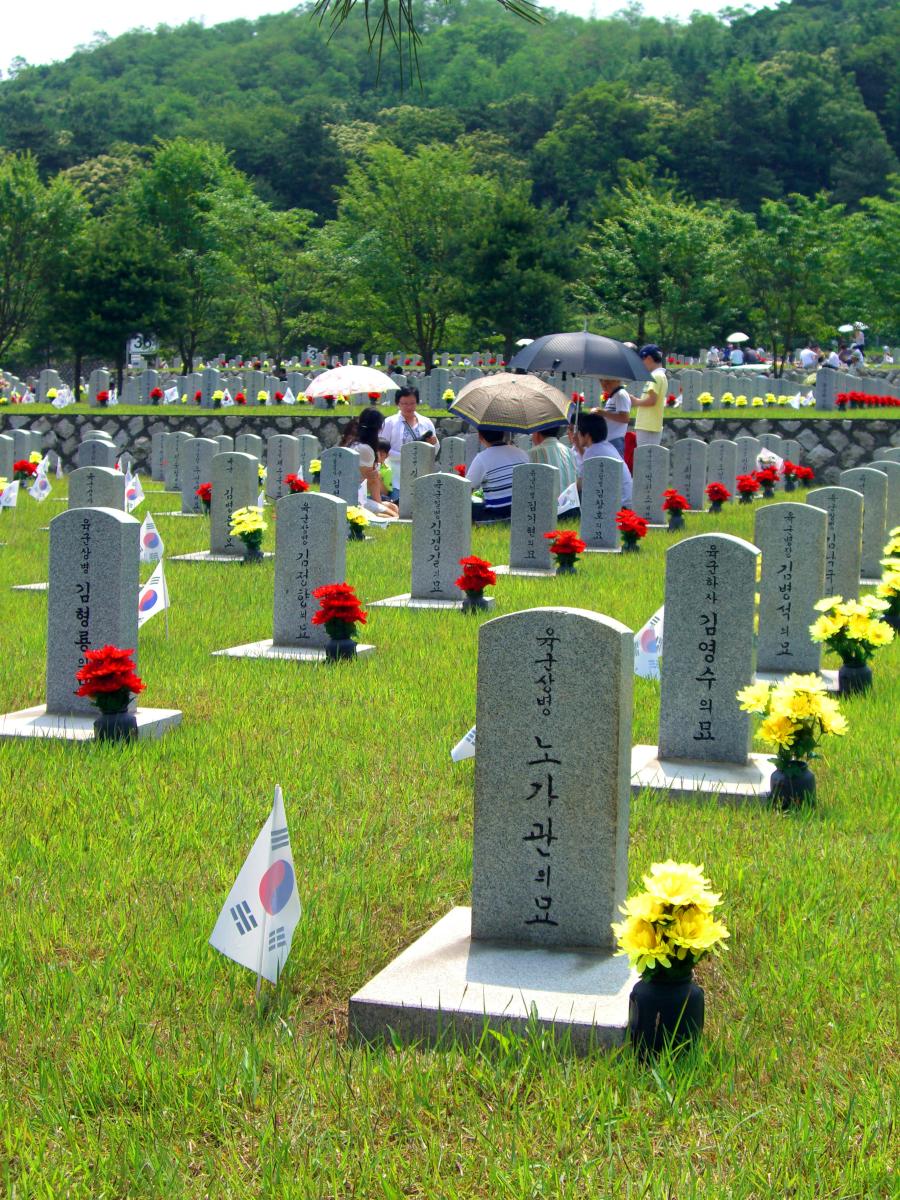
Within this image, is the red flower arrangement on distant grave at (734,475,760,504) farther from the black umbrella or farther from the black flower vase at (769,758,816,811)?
the black flower vase at (769,758,816,811)

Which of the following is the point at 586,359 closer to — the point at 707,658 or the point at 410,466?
the point at 410,466

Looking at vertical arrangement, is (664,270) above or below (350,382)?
above

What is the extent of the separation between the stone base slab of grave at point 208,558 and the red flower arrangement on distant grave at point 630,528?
12.1 ft

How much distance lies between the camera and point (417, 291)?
38156mm

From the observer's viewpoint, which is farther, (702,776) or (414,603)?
(414,603)

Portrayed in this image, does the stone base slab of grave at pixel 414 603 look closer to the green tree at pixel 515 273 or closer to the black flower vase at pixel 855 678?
the black flower vase at pixel 855 678

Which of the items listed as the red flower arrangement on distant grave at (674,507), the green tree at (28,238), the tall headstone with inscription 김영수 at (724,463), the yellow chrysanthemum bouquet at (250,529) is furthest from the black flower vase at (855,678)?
the green tree at (28,238)

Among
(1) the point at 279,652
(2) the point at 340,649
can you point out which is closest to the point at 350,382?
(1) the point at 279,652

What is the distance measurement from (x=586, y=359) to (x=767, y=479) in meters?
3.67

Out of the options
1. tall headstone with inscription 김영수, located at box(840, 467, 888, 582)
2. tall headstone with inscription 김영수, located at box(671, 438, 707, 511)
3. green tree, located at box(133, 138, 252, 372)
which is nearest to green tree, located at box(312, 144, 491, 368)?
green tree, located at box(133, 138, 252, 372)

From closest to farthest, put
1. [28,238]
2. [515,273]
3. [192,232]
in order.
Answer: [28,238] → [515,273] → [192,232]

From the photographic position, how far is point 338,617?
9445 mm

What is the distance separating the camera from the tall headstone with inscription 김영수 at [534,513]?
14227mm

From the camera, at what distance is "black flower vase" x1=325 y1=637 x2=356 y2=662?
956 cm
